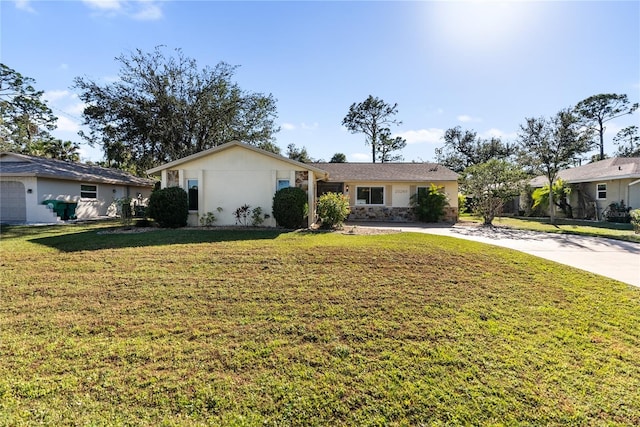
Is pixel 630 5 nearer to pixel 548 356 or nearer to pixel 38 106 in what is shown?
pixel 548 356

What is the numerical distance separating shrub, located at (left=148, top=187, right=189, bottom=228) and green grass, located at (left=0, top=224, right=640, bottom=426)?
17.9ft

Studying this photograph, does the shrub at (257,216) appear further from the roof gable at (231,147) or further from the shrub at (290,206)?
the roof gable at (231,147)

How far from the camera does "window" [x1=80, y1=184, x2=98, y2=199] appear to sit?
18.8m

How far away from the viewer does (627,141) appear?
40719mm

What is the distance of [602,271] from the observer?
6.93 meters

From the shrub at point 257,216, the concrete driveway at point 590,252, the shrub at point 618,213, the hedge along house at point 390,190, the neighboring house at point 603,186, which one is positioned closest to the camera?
the concrete driveway at point 590,252

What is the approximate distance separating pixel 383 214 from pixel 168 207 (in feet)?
39.7

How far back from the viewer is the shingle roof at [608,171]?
17.9 metres

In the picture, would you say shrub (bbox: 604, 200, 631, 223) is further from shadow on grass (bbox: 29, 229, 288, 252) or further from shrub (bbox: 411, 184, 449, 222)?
shadow on grass (bbox: 29, 229, 288, 252)

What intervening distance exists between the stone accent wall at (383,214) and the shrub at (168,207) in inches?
389

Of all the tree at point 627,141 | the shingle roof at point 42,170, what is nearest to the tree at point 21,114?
the shingle roof at point 42,170

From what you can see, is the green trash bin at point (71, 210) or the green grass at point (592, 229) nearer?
the green grass at point (592, 229)

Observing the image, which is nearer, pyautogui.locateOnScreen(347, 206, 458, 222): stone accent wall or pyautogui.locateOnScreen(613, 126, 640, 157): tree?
pyautogui.locateOnScreen(347, 206, 458, 222): stone accent wall

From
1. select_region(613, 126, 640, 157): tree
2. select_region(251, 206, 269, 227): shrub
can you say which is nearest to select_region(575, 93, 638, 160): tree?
select_region(613, 126, 640, 157): tree
